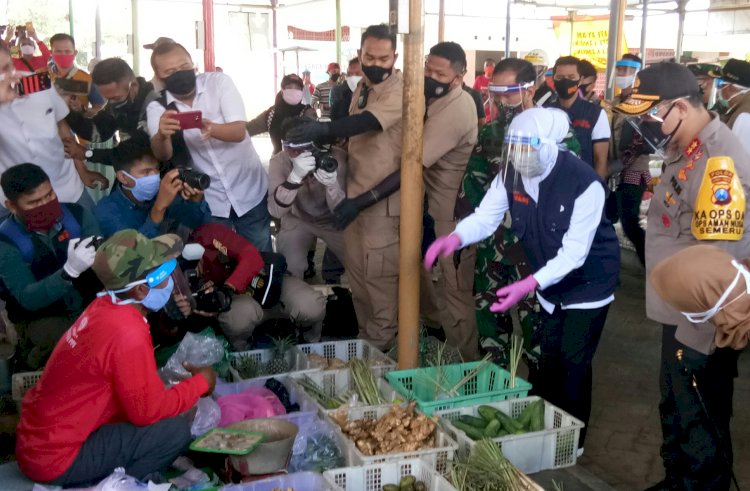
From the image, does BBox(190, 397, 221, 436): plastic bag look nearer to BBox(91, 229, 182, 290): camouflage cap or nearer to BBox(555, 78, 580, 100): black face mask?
BBox(91, 229, 182, 290): camouflage cap

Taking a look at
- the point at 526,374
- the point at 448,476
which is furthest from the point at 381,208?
the point at 448,476

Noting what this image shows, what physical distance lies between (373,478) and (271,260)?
5.64ft

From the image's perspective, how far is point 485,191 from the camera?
13.0 feet

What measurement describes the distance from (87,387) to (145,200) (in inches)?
62.1

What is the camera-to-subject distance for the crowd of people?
8.70ft

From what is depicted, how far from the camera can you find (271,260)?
4.33 metres

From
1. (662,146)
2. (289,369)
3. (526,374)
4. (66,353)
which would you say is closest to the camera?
(66,353)

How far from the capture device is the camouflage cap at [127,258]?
2.62m

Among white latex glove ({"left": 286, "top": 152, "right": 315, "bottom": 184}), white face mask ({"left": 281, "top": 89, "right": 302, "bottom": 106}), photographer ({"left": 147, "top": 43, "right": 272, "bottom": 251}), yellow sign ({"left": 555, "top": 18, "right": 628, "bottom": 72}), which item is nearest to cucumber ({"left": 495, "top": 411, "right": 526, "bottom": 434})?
white latex glove ({"left": 286, "top": 152, "right": 315, "bottom": 184})

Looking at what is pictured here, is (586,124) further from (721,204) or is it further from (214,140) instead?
(721,204)

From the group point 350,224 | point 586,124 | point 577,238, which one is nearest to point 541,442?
point 577,238

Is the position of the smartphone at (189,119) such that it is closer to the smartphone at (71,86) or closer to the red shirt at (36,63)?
the red shirt at (36,63)

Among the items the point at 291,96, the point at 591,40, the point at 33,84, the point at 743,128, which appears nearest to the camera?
the point at 743,128

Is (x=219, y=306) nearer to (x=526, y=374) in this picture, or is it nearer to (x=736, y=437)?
(x=526, y=374)
